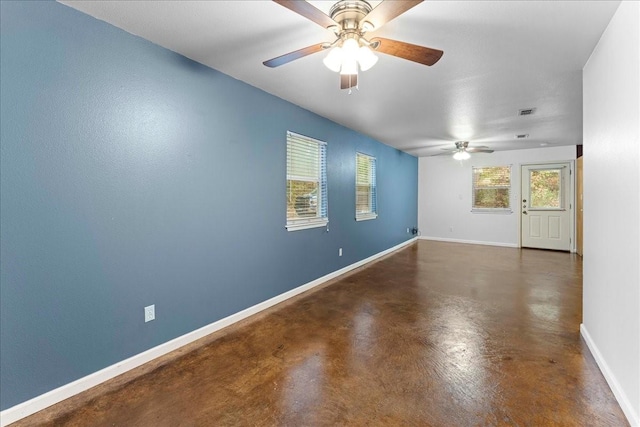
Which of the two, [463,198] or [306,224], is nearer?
[306,224]

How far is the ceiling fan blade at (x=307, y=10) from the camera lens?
1.43m

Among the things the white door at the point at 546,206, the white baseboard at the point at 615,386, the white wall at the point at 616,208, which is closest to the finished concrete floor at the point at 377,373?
the white baseboard at the point at 615,386

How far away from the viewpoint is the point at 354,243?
17.0 ft

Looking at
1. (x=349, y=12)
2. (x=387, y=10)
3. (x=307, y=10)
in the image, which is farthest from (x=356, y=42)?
(x=307, y=10)

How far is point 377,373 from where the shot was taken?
211cm

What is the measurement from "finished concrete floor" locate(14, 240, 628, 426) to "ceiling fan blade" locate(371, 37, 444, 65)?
6.82 ft

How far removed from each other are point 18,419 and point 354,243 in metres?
4.22

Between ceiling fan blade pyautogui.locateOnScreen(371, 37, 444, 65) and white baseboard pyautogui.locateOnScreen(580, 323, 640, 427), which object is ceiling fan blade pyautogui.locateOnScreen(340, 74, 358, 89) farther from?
white baseboard pyautogui.locateOnScreen(580, 323, 640, 427)

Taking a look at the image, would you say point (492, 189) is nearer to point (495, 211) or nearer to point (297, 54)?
point (495, 211)

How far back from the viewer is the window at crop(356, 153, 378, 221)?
17.8 feet

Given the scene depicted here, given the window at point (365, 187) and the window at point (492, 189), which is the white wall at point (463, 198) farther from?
the window at point (365, 187)

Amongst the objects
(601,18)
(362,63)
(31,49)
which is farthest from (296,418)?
(601,18)

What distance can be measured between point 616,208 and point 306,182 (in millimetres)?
2994

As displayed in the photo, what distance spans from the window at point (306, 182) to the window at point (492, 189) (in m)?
5.09
